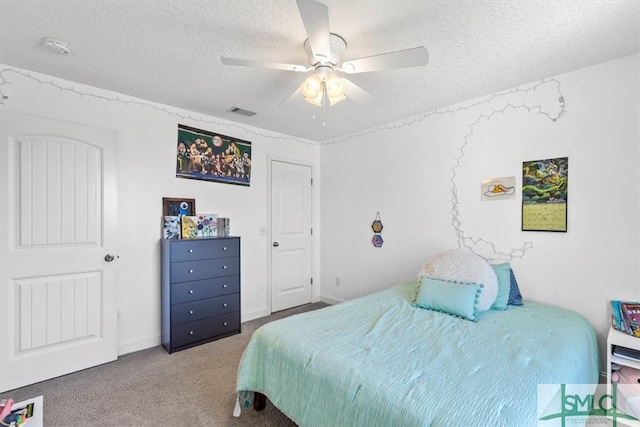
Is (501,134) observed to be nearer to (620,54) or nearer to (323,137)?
(620,54)

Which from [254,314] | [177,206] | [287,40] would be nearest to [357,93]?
[287,40]

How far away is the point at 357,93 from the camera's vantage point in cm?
201

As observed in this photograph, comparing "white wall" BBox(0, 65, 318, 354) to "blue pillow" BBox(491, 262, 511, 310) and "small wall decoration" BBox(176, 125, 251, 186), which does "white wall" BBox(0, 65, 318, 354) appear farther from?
"blue pillow" BBox(491, 262, 511, 310)

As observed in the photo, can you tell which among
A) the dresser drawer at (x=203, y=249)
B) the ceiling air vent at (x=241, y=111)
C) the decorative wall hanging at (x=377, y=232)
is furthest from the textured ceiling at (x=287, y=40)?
the decorative wall hanging at (x=377, y=232)

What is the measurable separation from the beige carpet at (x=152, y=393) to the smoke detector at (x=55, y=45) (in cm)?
235

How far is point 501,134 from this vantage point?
2.67m

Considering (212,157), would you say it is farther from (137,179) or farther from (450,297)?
(450,297)

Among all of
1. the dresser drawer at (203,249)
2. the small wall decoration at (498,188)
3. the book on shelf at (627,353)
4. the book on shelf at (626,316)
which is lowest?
the book on shelf at (627,353)

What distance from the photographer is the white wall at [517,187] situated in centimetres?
212

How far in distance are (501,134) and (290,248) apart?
2.74 meters

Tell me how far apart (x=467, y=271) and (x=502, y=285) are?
301 millimetres

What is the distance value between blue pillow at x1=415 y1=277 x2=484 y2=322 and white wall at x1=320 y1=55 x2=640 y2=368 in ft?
2.35

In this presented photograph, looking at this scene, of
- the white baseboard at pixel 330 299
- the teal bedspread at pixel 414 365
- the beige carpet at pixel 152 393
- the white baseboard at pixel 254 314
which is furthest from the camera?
the white baseboard at pixel 330 299

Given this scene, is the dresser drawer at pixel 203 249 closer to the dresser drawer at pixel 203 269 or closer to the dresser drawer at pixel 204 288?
the dresser drawer at pixel 203 269
